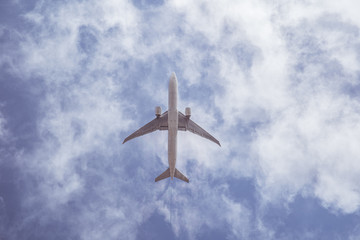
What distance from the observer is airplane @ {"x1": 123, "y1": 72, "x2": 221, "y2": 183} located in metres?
73.9

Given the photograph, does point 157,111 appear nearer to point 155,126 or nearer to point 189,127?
point 155,126

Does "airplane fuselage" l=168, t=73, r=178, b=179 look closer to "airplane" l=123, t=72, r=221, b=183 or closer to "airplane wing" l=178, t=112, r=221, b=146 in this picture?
"airplane" l=123, t=72, r=221, b=183

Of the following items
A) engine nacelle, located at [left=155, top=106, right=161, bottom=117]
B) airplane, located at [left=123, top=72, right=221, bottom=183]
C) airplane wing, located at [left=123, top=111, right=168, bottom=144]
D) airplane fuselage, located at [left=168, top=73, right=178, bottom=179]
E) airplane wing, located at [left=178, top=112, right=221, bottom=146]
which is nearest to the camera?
airplane fuselage, located at [left=168, top=73, right=178, bottom=179]

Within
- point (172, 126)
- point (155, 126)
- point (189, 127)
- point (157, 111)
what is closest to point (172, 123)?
point (172, 126)

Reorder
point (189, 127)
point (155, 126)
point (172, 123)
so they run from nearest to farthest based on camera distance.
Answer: point (172, 123) → point (155, 126) → point (189, 127)

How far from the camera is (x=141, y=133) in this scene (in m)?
82.8

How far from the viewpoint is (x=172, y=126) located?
2904 inches

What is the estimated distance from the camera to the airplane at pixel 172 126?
242ft

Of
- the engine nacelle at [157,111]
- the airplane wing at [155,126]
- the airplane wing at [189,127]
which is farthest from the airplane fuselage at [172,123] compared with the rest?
the airplane wing at [189,127]

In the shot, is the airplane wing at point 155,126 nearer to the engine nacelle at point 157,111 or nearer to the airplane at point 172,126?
the airplane at point 172,126

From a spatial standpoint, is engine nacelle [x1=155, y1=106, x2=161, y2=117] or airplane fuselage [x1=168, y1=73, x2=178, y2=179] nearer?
airplane fuselage [x1=168, y1=73, x2=178, y2=179]

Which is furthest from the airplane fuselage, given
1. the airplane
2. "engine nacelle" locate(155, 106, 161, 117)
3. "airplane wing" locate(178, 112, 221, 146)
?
"airplane wing" locate(178, 112, 221, 146)

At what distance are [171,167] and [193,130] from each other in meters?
13.6

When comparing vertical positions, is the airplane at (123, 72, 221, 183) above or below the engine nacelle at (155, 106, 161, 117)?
below
